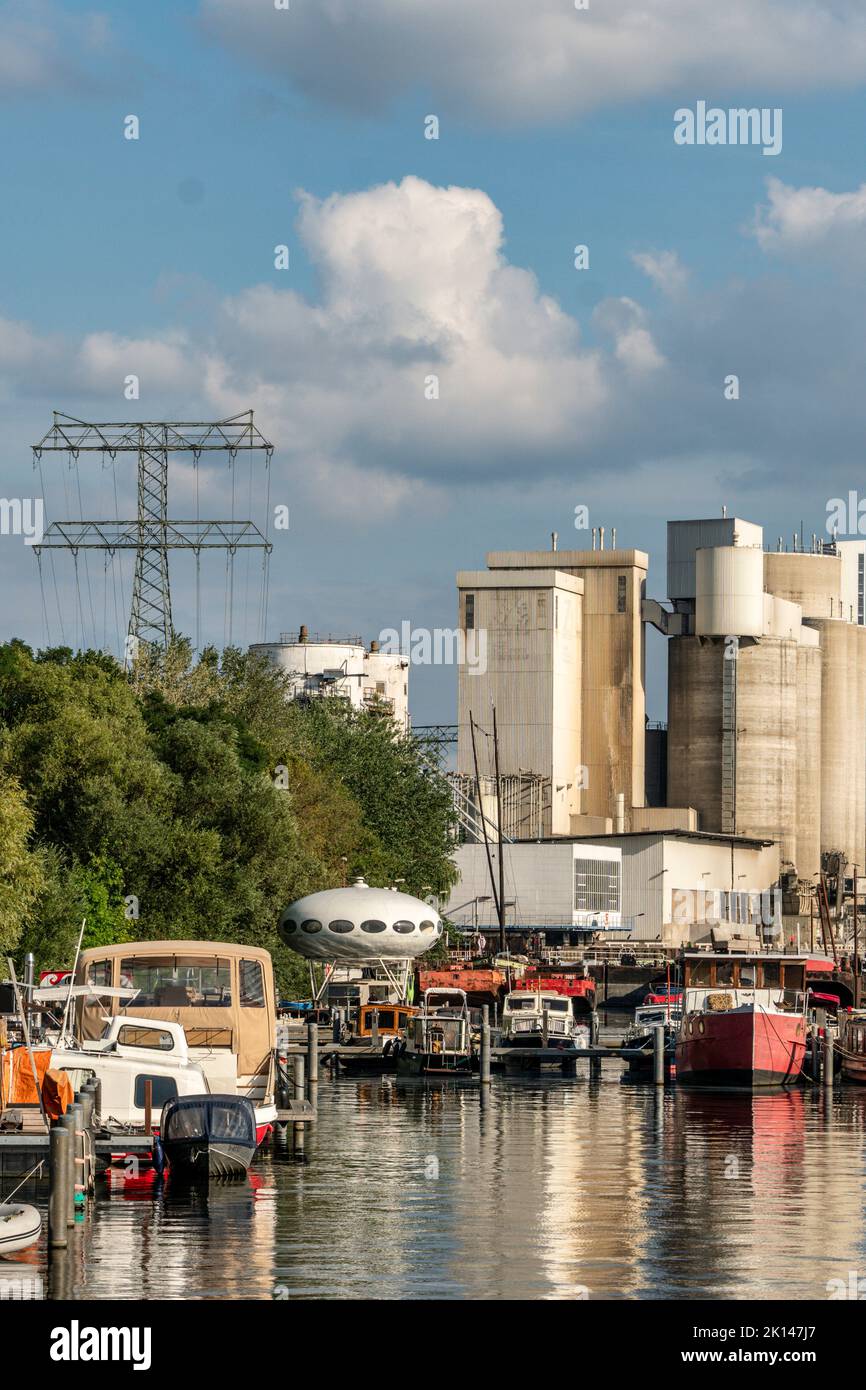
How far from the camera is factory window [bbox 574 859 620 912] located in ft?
567

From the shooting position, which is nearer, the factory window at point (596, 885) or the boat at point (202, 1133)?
the boat at point (202, 1133)

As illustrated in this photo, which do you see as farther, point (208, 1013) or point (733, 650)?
point (733, 650)

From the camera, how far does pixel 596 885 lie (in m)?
176

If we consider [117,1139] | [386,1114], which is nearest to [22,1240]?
[117,1139]

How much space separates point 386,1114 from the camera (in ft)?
190

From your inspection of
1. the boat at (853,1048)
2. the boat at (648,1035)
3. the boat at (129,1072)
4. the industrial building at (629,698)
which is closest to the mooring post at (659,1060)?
the boat at (648,1035)

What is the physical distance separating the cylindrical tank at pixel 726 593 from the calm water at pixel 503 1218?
138 meters

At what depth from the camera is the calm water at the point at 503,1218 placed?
88.8ft

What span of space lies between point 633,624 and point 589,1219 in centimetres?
16093

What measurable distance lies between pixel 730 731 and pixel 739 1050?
416 feet

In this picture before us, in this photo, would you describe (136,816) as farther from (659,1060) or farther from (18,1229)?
(18,1229)

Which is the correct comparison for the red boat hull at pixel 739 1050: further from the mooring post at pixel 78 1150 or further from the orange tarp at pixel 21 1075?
the mooring post at pixel 78 1150

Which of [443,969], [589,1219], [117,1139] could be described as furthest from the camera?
[443,969]

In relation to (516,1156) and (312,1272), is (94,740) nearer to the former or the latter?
(516,1156)
